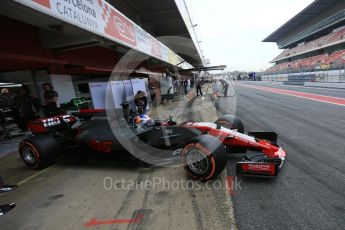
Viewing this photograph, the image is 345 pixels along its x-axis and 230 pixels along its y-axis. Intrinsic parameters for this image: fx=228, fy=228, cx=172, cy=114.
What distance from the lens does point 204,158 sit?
3131mm

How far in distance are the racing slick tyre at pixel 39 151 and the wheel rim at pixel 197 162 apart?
2.48 m

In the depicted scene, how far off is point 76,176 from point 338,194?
12.0ft

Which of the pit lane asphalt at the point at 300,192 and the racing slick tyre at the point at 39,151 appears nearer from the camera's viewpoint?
the pit lane asphalt at the point at 300,192

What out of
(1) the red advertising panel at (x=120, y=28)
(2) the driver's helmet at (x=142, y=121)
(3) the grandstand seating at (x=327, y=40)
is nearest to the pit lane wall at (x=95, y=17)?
(1) the red advertising panel at (x=120, y=28)

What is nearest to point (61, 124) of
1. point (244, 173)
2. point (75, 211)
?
point (75, 211)

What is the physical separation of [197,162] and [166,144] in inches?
27.1

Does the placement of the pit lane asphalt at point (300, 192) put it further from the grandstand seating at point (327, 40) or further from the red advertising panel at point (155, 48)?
the grandstand seating at point (327, 40)

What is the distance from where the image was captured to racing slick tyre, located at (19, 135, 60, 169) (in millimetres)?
3922

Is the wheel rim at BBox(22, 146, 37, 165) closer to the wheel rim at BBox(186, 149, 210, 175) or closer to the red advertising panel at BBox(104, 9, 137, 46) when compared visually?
the wheel rim at BBox(186, 149, 210, 175)

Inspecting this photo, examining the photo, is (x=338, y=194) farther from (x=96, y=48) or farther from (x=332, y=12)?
(x=332, y=12)

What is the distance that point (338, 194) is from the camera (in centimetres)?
268

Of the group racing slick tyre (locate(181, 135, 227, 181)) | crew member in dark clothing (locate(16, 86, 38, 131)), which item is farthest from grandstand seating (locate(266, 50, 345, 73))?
crew member in dark clothing (locate(16, 86, 38, 131))

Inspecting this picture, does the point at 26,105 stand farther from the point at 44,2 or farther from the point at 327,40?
the point at 327,40

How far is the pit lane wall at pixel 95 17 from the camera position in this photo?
11.1 feet
